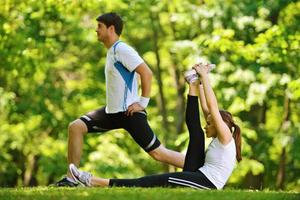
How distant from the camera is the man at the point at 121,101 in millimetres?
8945

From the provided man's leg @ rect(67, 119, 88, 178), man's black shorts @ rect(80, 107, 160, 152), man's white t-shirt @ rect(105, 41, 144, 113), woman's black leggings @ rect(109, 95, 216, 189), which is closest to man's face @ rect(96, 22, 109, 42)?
man's white t-shirt @ rect(105, 41, 144, 113)

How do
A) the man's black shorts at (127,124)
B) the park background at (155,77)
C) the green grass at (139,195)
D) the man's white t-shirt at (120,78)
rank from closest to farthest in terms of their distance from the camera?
the green grass at (139,195), the man's white t-shirt at (120,78), the man's black shorts at (127,124), the park background at (155,77)

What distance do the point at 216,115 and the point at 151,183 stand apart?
0.98 m

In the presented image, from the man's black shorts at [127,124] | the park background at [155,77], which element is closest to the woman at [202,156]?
the man's black shorts at [127,124]

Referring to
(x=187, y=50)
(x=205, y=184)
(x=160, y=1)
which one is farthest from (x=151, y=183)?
(x=160, y=1)

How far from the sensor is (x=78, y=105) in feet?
74.3

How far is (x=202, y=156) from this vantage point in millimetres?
8711

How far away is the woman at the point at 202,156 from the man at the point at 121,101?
51cm

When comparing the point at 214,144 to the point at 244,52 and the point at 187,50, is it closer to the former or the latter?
the point at 244,52

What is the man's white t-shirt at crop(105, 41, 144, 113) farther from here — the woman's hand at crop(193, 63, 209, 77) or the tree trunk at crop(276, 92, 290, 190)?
the tree trunk at crop(276, 92, 290, 190)

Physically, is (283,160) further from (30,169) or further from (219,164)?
(219,164)

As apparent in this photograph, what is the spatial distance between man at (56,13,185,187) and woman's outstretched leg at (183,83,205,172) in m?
0.52

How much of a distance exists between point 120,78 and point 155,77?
1531cm

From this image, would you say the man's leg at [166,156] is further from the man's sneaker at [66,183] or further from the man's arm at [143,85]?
the man's sneaker at [66,183]
